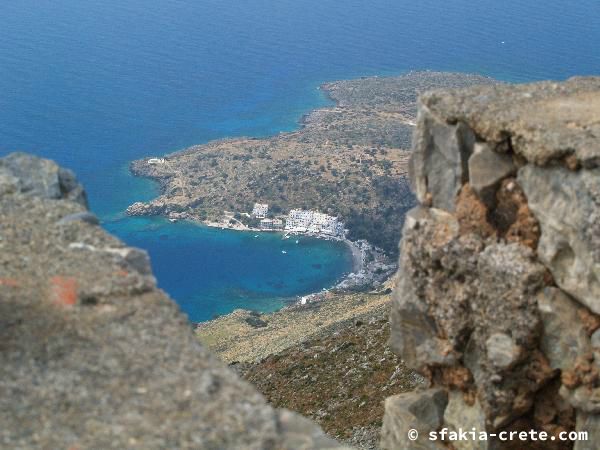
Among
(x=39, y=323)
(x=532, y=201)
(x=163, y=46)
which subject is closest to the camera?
(x=39, y=323)

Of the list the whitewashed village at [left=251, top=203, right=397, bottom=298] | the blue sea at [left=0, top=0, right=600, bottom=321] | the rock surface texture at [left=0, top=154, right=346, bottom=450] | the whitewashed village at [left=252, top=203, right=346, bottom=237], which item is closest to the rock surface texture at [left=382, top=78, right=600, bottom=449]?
the rock surface texture at [left=0, top=154, right=346, bottom=450]

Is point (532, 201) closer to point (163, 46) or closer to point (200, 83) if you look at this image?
point (200, 83)

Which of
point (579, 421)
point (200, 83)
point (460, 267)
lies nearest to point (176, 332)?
point (460, 267)

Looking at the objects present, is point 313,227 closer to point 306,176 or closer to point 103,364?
point 306,176

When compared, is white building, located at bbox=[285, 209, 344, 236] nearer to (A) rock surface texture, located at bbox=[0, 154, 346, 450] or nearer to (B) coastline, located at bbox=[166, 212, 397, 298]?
(B) coastline, located at bbox=[166, 212, 397, 298]

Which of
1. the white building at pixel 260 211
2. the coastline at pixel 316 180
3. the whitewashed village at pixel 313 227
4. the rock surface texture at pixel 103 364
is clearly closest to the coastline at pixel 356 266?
the whitewashed village at pixel 313 227

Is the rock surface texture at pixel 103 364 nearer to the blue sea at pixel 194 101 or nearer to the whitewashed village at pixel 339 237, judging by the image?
the whitewashed village at pixel 339 237
